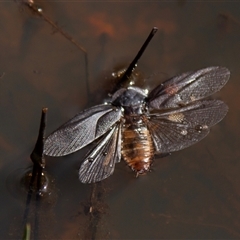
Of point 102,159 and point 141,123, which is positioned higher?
point 141,123

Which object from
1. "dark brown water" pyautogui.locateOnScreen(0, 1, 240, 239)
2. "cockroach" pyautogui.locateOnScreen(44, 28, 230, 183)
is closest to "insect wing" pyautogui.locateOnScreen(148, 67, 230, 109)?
"cockroach" pyautogui.locateOnScreen(44, 28, 230, 183)

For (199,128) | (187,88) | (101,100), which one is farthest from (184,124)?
(101,100)

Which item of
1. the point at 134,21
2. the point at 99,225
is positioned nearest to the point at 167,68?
the point at 134,21

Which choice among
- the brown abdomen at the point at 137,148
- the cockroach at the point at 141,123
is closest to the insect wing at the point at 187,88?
the cockroach at the point at 141,123

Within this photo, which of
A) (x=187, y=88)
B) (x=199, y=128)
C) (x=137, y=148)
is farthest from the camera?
(x=187, y=88)

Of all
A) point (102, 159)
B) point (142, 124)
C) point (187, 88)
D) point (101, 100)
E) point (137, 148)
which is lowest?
point (102, 159)

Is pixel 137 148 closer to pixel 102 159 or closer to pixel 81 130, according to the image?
pixel 102 159
